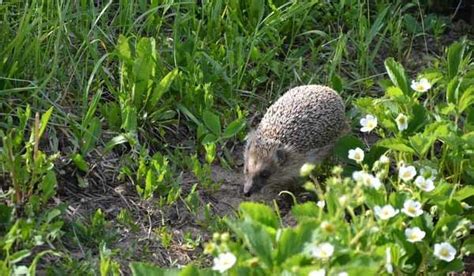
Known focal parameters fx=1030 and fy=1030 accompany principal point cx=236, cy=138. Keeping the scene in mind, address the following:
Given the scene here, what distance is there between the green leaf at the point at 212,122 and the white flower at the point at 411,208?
4.73 feet

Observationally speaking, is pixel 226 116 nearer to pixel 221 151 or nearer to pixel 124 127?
pixel 221 151

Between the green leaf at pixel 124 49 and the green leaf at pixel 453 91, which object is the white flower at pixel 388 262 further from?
the green leaf at pixel 124 49

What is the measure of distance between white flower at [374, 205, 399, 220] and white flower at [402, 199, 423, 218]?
94mm

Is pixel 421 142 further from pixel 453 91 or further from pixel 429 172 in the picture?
pixel 453 91

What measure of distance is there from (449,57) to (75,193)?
204cm

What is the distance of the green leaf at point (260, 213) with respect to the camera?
153 inches

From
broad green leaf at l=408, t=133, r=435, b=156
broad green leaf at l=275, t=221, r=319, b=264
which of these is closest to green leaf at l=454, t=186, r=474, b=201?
broad green leaf at l=408, t=133, r=435, b=156

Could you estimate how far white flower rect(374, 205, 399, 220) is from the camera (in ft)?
13.0

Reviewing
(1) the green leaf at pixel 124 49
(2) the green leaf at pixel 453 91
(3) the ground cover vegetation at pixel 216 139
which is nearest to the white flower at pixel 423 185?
(3) the ground cover vegetation at pixel 216 139

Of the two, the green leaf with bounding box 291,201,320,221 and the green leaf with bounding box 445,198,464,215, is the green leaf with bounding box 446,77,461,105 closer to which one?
the green leaf with bounding box 445,198,464,215

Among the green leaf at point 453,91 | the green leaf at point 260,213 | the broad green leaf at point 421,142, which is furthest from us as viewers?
the green leaf at point 453,91

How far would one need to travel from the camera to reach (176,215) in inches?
191

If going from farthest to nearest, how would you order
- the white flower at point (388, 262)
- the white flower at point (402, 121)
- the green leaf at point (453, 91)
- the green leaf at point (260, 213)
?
the green leaf at point (453, 91)
the white flower at point (402, 121)
the green leaf at point (260, 213)
the white flower at point (388, 262)

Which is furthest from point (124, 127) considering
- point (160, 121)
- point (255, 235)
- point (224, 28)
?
point (255, 235)
